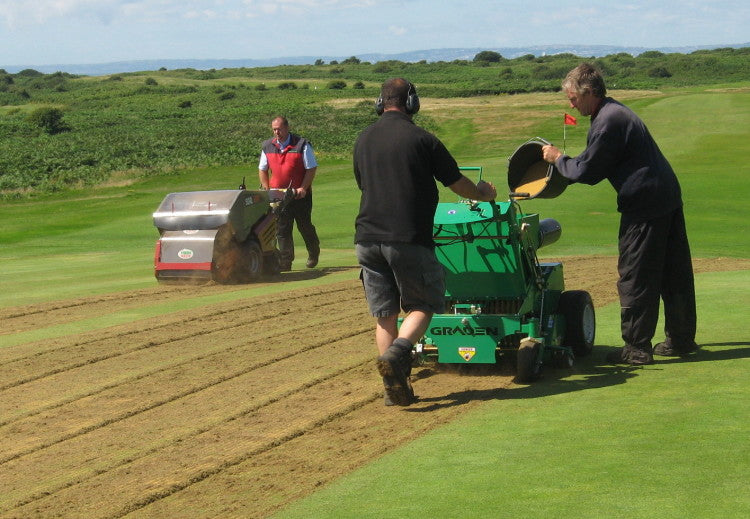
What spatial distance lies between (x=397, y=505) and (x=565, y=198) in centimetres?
1913

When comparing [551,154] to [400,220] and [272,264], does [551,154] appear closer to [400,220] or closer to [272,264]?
[400,220]

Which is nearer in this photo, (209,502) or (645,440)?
(209,502)

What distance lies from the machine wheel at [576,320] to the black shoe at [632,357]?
37cm

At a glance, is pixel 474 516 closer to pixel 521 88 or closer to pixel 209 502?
pixel 209 502

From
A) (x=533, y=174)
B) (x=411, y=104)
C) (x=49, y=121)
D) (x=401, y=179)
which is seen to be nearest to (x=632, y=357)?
(x=533, y=174)

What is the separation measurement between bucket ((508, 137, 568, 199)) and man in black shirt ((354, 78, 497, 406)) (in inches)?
33.5

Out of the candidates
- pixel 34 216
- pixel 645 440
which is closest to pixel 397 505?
pixel 645 440

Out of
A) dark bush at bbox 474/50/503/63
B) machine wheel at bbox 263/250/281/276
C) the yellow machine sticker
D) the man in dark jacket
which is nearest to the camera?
the man in dark jacket

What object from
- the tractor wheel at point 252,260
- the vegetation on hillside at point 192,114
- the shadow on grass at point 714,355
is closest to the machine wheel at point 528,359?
the shadow on grass at point 714,355

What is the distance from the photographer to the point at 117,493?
524 centimetres

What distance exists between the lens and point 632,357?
755 cm

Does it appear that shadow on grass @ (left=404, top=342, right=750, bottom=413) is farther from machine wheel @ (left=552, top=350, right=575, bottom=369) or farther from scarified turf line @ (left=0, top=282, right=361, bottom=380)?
scarified turf line @ (left=0, top=282, right=361, bottom=380)

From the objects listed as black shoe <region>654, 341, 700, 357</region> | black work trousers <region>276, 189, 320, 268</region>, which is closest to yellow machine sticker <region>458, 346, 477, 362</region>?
black shoe <region>654, 341, 700, 357</region>

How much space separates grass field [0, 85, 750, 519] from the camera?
4.80 metres
